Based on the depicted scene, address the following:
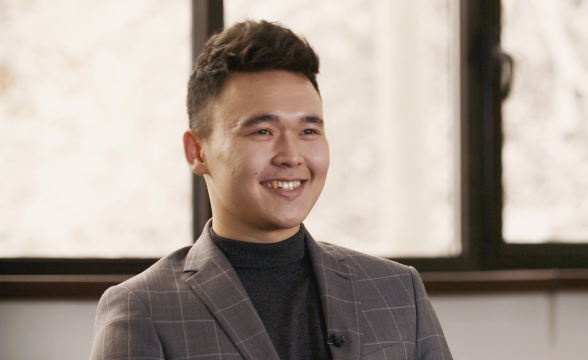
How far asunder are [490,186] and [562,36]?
63 cm

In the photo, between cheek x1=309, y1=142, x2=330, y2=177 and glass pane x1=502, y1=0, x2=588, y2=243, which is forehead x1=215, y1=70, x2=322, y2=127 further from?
glass pane x1=502, y1=0, x2=588, y2=243

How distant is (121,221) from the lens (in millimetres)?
1741

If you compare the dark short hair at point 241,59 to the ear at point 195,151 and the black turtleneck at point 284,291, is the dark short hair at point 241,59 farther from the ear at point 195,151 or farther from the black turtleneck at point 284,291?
the black turtleneck at point 284,291

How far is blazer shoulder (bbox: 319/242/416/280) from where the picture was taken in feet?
3.57

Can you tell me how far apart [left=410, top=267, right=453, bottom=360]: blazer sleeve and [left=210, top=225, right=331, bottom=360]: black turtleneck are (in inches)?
8.6

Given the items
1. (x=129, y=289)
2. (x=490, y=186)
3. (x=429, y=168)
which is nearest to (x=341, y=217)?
(x=429, y=168)

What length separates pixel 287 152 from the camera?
3.09 ft

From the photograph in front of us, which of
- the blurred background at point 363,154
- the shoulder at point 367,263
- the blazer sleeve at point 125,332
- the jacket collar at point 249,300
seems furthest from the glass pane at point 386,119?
the blazer sleeve at point 125,332

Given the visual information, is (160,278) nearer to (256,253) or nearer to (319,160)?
(256,253)

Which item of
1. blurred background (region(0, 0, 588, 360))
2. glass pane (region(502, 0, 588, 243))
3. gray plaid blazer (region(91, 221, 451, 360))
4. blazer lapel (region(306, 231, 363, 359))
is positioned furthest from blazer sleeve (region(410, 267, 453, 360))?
glass pane (region(502, 0, 588, 243))

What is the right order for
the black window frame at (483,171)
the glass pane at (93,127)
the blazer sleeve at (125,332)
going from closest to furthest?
the blazer sleeve at (125,332)
the glass pane at (93,127)
the black window frame at (483,171)

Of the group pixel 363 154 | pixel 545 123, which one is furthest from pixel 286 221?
pixel 545 123

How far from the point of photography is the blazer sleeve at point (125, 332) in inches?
33.1

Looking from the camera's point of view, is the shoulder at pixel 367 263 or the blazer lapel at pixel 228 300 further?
the shoulder at pixel 367 263
